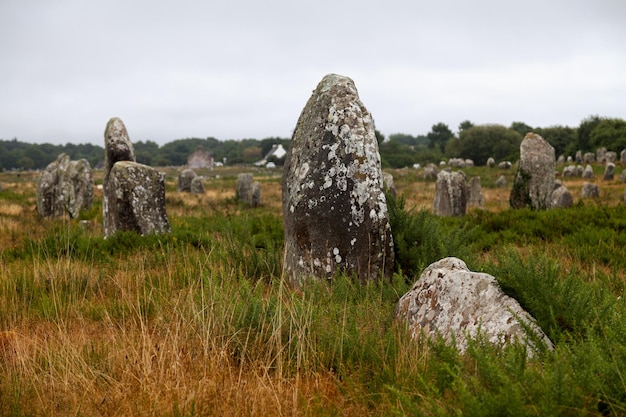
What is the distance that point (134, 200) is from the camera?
9.82m

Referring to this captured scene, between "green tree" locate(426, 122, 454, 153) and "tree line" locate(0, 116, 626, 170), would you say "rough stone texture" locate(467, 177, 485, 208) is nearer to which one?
"tree line" locate(0, 116, 626, 170)

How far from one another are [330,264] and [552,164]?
1083cm

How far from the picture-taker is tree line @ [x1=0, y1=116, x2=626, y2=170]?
49.2 metres

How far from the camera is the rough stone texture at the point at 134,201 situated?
9.77m

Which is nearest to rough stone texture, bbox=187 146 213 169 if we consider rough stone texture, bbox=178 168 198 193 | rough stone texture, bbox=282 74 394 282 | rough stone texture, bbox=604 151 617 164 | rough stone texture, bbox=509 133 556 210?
rough stone texture, bbox=178 168 198 193

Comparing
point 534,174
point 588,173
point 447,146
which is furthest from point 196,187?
point 447,146

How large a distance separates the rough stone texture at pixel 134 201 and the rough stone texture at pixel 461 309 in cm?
691

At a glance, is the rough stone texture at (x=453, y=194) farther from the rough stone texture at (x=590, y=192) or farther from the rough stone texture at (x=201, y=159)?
the rough stone texture at (x=201, y=159)

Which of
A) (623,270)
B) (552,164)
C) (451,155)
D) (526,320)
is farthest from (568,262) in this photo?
(451,155)

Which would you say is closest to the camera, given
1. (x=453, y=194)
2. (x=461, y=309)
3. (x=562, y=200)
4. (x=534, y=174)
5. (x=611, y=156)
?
(x=461, y=309)

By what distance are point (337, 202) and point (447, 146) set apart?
214 feet

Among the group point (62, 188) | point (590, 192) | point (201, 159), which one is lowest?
point (590, 192)

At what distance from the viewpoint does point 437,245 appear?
556 cm

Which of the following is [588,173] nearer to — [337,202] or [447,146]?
[337,202]
